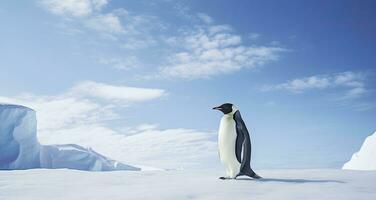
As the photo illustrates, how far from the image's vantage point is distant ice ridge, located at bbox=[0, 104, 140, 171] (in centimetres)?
3456

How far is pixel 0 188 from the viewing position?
4766 millimetres

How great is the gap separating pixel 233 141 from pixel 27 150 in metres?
35.0

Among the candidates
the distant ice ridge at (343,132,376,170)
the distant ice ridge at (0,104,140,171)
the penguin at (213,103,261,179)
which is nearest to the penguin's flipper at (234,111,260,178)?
the penguin at (213,103,261,179)

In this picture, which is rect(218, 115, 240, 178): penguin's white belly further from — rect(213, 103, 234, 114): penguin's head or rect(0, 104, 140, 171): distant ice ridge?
rect(0, 104, 140, 171): distant ice ridge

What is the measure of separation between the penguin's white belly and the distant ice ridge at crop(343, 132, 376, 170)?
26004mm

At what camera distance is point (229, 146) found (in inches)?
227

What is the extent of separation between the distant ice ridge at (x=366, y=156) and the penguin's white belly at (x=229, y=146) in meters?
26.0

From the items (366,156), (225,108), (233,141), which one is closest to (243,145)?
(233,141)

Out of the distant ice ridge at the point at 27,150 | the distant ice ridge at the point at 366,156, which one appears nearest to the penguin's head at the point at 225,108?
the distant ice ridge at the point at 366,156

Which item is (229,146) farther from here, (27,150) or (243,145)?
(27,150)

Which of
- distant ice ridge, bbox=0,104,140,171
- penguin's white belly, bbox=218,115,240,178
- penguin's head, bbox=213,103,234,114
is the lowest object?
penguin's white belly, bbox=218,115,240,178

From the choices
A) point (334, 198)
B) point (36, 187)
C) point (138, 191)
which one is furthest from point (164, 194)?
point (36, 187)

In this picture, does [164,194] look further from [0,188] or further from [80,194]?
[0,188]

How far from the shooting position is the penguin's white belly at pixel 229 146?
5707 mm
